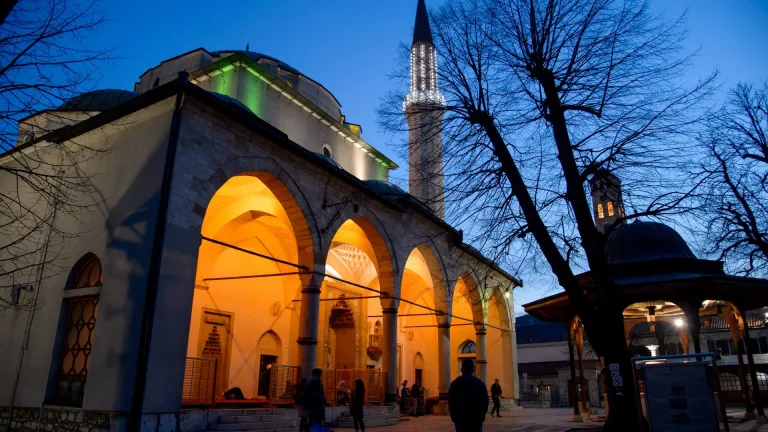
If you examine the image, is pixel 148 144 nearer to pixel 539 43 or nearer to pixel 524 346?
pixel 539 43

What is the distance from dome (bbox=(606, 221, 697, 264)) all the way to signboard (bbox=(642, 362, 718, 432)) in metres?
5.27

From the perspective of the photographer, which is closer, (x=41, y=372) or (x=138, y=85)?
(x=41, y=372)

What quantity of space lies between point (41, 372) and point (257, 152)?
482cm

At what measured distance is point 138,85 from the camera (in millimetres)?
16469

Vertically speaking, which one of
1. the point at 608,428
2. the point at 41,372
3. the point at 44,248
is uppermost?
the point at 44,248

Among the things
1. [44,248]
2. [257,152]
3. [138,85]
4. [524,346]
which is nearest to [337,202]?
[257,152]

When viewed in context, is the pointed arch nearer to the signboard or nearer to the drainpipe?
the drainpipe

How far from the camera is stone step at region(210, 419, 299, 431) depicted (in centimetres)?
784

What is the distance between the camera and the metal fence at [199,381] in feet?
27.0

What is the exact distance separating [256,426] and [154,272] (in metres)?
2.81

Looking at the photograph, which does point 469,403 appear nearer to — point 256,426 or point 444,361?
point 256,426

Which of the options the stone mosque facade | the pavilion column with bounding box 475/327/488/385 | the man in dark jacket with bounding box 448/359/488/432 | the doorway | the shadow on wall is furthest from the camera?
the pavilion column with bounding box 475/327/488/385

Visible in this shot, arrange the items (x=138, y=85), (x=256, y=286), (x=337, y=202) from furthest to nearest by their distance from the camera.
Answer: (x=138, y=85)
(x=256, y=286)
(x=337, y=202)

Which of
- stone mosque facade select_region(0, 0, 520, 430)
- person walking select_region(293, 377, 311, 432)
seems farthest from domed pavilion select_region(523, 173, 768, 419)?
person walking select_region(293, 377, 311, 432)
